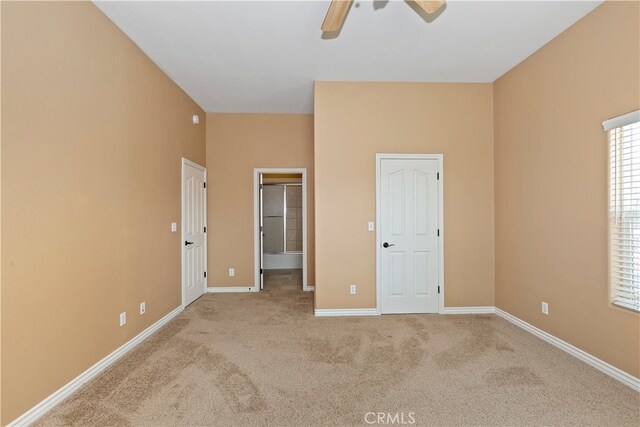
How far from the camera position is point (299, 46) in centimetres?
291

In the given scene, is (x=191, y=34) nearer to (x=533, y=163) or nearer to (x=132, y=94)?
(x=132, y=94)

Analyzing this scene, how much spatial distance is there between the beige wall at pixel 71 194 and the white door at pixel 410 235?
2769 mm

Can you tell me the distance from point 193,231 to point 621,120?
4790mm

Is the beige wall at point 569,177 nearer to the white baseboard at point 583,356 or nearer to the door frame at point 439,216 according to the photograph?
the white baseboard at point 583,356

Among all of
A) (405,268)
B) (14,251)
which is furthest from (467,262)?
(14,251)

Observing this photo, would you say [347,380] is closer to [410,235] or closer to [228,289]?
[410,235]

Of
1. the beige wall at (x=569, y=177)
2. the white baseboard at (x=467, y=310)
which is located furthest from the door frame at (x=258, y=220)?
→ the beige wall at (x=569, y=177)

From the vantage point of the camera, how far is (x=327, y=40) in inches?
111

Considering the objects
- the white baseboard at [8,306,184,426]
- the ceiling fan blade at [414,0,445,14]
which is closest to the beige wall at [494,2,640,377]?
the ceiling fan blade at [414,0,445,14]

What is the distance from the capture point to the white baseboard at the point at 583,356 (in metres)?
2.15

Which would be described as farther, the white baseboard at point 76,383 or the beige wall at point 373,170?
the beige wall at point 373,170

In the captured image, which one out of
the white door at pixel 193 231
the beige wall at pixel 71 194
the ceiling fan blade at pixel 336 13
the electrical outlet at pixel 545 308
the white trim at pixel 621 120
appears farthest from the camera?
the white door at pixel 193 231

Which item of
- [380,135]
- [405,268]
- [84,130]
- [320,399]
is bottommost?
[320,399]

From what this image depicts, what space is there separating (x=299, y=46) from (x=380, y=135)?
1446mm
